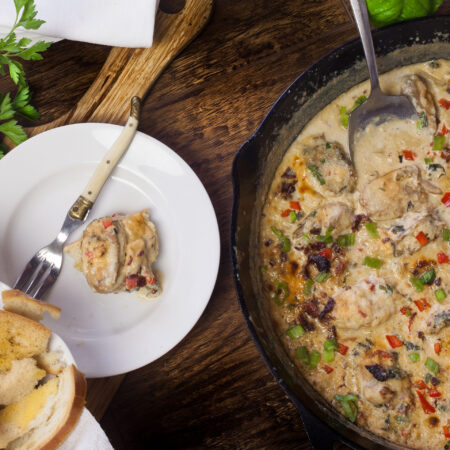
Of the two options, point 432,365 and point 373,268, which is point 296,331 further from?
point 432,365

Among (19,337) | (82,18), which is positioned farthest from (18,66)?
(19,337)

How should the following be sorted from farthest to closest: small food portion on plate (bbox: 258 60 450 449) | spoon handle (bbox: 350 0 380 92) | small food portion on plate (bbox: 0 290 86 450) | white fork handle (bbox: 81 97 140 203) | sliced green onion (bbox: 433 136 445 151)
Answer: white fork handle (bbox: 81 97 140 203), sliced green onion (bbox: 433 136 445 151), small food portion on plate (bbox: 258 60 450 449), small food portion on plate (bbox: 0 290 86 450), spoon handle (bbox: 350 0 380 92)

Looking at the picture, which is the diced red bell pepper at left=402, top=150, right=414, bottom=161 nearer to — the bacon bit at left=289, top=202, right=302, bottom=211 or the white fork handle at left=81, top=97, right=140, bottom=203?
the bacon bit at left=289, top=202, right=302, bottom=211

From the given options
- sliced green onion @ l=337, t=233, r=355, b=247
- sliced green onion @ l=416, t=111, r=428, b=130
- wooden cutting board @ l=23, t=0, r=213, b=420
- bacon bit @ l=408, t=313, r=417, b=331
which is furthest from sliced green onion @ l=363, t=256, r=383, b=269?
wooden cutting board @ l=23, t=0, r=213, b=420

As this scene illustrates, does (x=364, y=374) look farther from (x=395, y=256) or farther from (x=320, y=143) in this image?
(x=320, y=143)

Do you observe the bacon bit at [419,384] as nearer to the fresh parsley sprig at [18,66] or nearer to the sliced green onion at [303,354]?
the sliced green onion at [303,354]

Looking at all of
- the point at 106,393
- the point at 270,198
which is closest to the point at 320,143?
the point at 270,198

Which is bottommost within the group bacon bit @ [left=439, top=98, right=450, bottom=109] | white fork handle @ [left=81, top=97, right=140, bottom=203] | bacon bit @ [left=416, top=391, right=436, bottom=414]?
bacon bit @ [left=416, top=391, right=436, bottom=414]
